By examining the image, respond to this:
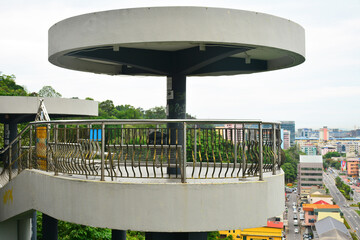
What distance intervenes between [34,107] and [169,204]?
615 inches

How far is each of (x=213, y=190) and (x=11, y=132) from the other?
751 inches

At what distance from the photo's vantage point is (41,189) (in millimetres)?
8781

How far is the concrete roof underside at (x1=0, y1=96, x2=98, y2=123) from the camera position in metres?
20.2

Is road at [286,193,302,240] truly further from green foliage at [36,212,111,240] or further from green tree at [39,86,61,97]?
green foliage at [36,212,111,240]

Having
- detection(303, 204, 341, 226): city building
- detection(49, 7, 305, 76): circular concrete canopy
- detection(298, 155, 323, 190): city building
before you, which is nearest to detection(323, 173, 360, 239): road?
detection(303, 204, 341, 226): city building

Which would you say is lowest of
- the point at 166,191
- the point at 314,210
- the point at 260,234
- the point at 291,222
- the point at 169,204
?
the point at 291,222

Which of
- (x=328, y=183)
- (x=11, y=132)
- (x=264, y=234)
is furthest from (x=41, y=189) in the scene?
(x=328, y=183)

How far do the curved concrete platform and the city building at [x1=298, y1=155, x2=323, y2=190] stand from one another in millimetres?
141707

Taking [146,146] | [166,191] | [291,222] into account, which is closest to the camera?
[166,191]

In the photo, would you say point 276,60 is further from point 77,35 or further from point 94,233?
point 94,233

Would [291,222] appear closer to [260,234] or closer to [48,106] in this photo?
[260,234]

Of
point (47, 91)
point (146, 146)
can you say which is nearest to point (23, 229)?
point (146, 146)

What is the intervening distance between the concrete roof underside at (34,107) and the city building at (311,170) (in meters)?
129

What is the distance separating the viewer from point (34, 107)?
67.6ft
